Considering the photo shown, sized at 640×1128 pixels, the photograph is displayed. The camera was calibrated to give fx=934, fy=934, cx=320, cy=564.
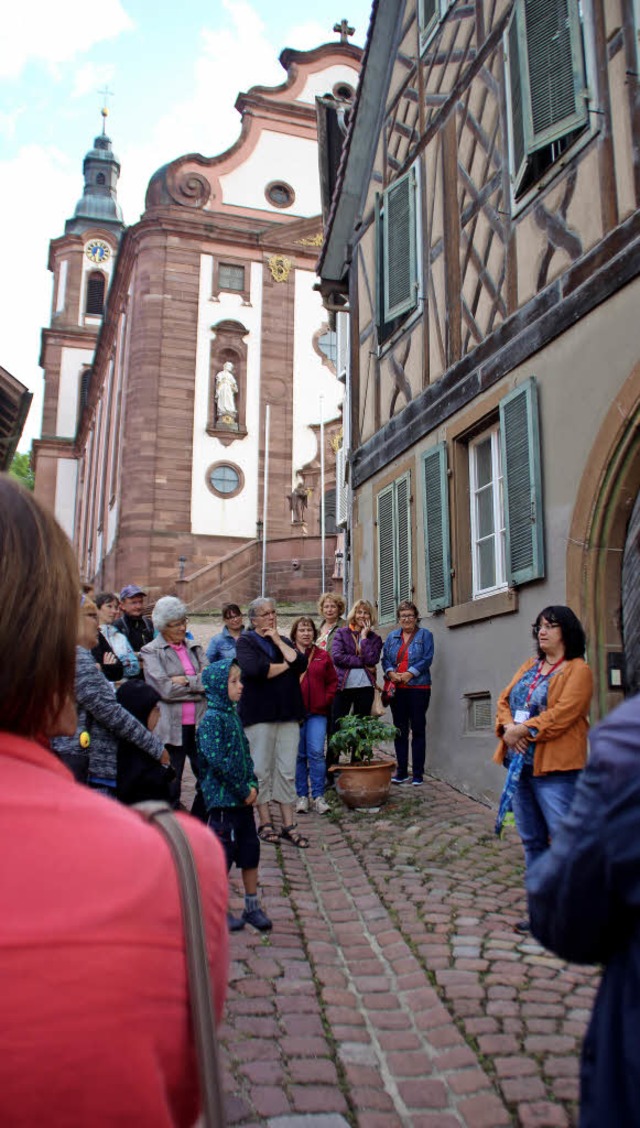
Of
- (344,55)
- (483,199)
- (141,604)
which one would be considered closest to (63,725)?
(141,604)

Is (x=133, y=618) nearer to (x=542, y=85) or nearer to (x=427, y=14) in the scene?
(x=542, y=85)

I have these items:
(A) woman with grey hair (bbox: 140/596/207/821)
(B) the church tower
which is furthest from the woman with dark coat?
(B) the church tower

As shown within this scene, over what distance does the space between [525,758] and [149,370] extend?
78.4 feet

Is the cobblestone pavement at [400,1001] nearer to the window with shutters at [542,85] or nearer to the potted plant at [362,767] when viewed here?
the potted plant at [362,767]

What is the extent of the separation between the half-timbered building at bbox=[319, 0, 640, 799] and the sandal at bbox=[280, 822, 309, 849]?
6.22 ft

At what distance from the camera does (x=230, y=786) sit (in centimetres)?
479

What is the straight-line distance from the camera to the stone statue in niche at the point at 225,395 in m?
27.5

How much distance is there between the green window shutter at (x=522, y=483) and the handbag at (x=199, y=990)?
6096mm

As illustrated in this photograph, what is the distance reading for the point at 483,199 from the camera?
324 inches

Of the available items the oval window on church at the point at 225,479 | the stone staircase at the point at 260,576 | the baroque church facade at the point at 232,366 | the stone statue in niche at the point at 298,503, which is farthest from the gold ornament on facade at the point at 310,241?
the stone staircase at the point at 260,576

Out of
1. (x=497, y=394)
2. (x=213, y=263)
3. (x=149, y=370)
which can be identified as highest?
(x=213, y=263)

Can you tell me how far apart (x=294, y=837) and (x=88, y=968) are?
5.63m

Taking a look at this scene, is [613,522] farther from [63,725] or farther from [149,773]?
[63,725]

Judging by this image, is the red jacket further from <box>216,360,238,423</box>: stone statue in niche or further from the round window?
the round window
